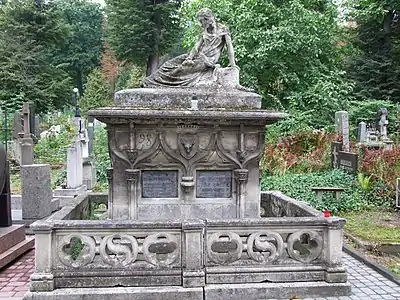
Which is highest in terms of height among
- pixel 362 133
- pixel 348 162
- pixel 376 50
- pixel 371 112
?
pixel 376 50

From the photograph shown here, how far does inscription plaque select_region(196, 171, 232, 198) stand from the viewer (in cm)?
689

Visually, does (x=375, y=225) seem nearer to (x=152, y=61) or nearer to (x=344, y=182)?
(x=344, y=182)

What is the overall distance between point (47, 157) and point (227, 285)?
17.9 metres

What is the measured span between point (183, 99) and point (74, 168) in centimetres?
732

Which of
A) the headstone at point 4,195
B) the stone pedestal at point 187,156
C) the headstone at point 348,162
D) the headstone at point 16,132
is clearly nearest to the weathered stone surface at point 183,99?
the stone pedestal at point 187,156

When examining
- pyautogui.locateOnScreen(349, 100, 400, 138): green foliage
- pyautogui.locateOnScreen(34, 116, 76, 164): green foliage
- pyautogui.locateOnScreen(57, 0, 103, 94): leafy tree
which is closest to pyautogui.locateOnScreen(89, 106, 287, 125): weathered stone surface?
pyautogui.locateOnScreen(34, 116, 76, 164): green foliage

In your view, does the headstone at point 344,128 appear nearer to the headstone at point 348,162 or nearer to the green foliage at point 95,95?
the headstone at point 348,162

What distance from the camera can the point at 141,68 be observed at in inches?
1481

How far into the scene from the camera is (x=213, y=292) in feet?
17.0

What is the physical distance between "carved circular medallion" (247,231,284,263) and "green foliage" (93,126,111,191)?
9935mm

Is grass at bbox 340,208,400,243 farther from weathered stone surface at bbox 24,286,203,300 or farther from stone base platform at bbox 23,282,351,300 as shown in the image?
weathered stone surface at bbox 24,286,203,300

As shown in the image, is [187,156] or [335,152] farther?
[335,152]

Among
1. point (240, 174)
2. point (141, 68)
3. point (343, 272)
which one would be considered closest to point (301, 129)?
point (240, 174)

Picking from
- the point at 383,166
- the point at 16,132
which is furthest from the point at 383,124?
the point at 16,132
